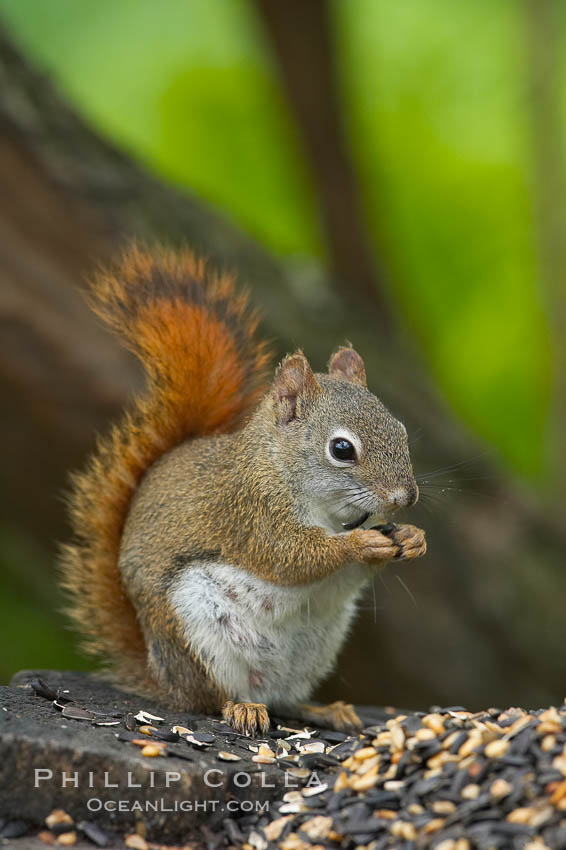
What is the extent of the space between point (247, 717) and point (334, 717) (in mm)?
292

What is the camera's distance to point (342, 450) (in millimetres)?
2104

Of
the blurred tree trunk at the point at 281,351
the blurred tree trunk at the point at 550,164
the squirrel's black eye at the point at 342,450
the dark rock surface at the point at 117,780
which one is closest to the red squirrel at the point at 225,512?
the squirrel's black eye at the point at 342,450

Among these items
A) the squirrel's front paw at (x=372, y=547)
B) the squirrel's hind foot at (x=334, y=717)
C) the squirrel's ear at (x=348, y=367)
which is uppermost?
the squirrel's ear at (x=348, y=367)

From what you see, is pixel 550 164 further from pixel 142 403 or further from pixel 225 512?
pixel 225 512

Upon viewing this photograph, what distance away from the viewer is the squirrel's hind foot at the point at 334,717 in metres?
2.24

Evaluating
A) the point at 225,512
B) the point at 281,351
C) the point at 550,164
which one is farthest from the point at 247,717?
the point at 550,164

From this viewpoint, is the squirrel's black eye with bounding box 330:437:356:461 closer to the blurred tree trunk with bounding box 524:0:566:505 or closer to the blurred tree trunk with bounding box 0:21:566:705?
the blurred tree trunk with bounding box 0:21:566:705

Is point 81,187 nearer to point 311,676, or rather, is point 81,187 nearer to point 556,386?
point 311,676

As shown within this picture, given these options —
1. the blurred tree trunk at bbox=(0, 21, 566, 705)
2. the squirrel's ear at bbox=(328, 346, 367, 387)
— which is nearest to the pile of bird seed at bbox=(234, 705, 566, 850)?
the squirrel's ear at bbox=(328, 346, 367, 387)

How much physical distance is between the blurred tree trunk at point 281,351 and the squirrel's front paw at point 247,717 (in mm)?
1381

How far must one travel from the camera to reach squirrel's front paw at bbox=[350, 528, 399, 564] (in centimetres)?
201

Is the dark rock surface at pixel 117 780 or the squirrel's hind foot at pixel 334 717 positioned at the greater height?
the squirrel's hind foot at pixel 334 717

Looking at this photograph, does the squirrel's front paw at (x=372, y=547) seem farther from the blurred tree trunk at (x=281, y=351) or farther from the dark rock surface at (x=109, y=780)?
the blurred tree trunk at (x=281, y=351)

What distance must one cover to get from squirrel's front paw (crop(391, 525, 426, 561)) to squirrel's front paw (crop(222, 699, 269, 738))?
44 centimetres
